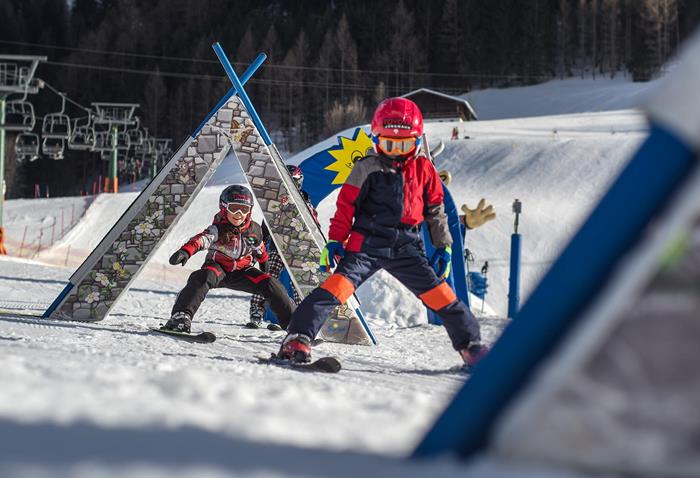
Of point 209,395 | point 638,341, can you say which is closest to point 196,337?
point 209,395

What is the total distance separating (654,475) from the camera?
4.39 feet

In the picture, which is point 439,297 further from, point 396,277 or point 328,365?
point 328,365

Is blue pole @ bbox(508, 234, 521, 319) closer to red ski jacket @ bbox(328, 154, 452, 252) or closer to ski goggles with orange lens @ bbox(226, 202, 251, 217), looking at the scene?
ski goggles with orange lens @ bbox(226, 202, 251, 217)

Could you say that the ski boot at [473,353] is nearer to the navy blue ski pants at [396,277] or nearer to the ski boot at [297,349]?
the navy blue ski pants at [396,277]

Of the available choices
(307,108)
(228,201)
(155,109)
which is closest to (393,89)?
(307,108)

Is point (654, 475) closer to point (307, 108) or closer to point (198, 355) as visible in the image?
point (198, 355)

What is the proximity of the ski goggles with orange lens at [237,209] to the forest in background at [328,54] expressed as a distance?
5468 centimetres

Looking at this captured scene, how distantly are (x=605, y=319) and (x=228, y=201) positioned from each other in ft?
→ 16.0

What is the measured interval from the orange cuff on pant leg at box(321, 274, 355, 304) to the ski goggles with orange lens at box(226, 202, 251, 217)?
6.63 feet

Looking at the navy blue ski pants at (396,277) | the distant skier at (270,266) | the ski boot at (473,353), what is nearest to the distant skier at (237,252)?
the distant skier at (270,266)

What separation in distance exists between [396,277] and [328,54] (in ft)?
227

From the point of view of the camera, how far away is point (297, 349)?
4102 millimetres

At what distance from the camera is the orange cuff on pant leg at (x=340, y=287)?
4121 millimetres

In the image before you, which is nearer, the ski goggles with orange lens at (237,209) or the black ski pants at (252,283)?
the black ski pants at (252,283)
